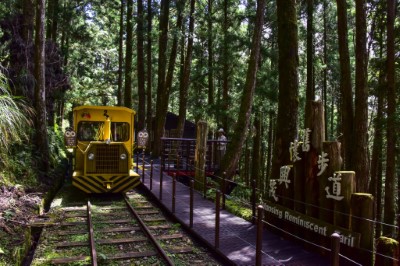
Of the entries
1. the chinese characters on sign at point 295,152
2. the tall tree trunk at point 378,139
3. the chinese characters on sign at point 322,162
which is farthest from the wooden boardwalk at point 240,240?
the tall tree trunk at point 378,139

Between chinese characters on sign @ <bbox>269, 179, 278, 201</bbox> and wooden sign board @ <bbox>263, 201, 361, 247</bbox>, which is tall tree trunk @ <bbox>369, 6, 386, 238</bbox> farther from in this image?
wooden sign board @ <bbox>263, 201, 361, 247</bbox>

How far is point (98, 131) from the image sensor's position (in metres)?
12.1

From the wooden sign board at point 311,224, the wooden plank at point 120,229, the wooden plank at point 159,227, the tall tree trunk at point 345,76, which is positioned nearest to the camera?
the wooden sign board at point 311,224

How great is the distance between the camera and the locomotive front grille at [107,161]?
36.4 ft

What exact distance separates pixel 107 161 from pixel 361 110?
773 cm

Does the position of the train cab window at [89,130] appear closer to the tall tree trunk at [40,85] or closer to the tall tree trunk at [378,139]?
the tall tree trunk at [40,85]

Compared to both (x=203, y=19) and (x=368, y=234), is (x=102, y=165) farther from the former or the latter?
(x=203, y=19)

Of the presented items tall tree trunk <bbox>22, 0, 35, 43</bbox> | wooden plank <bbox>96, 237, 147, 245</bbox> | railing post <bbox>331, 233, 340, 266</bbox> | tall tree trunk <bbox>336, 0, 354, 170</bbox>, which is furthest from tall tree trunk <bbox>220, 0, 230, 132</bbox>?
railing post <bbox>331, 233, 340, 266</bbox>

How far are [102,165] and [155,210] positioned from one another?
241 cm

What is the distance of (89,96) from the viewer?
3184cm

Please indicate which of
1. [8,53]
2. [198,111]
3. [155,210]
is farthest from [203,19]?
[155,210]

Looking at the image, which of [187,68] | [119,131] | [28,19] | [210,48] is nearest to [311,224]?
[119,131]

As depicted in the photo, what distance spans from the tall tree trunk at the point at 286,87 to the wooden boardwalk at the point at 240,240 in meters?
1.40

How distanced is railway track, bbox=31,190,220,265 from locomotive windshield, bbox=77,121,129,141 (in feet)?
8.64
